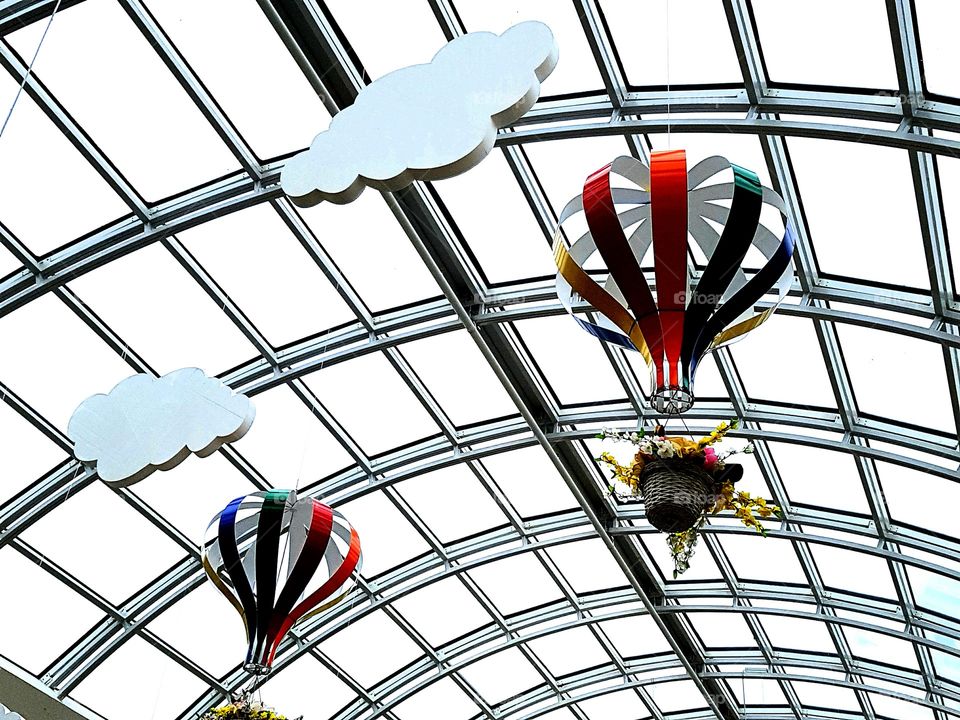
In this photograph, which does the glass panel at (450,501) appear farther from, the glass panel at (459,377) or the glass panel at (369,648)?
the glass panel at (369,648)

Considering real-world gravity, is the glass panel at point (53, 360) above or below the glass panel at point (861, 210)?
below

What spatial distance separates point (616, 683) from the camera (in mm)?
25359

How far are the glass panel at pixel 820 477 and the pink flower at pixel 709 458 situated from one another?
31.3 feet

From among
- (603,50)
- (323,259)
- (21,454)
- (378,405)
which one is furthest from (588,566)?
(603,50)

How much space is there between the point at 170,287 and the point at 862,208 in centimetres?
977

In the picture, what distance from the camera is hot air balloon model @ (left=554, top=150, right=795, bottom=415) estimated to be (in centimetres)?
749

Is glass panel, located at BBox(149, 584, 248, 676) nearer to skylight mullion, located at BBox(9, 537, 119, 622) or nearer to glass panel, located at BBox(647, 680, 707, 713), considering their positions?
skylight mullion, located at BBox(9, 537, 119, 622)

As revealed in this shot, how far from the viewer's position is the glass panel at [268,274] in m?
14.8

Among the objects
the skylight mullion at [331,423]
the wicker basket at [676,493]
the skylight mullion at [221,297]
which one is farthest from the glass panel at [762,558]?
the wicker basket at [676,493]

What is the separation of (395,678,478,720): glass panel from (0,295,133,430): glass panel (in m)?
12.1

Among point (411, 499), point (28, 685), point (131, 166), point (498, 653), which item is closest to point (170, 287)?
point (131, 166)

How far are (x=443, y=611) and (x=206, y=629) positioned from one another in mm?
5216

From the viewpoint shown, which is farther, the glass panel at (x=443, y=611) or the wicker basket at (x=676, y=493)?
the glass panel at (x=443, y=611)

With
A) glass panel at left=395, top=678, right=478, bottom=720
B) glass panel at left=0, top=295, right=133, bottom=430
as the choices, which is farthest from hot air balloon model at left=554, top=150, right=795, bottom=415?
glass panel at left=395, top=678, right=478, bottom=720
